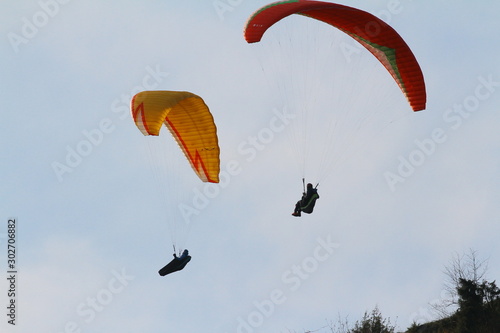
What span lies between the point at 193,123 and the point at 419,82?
7.48 meters

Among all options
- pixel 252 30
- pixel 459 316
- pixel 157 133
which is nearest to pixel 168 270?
pixel 157 133

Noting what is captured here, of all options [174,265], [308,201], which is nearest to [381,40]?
[308,201]

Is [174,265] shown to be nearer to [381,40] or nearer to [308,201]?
[308,201]

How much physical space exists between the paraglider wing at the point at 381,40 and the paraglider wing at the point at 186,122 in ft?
13.6

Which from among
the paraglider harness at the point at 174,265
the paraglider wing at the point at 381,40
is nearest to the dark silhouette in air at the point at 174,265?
the paraglider harness at the point at 174,265

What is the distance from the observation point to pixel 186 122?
41312 mm

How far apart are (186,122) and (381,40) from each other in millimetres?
6947

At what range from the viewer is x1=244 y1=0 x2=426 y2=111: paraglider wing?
3881 cm

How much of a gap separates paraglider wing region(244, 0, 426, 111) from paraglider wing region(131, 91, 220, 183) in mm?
4139

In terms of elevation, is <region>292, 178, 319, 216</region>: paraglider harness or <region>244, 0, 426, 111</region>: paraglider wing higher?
<region>244, 0, 426, 111</region>: paraglider wing

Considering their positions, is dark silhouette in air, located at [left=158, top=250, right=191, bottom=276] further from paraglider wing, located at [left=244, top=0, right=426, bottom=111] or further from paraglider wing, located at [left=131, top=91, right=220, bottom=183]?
paraglider wing, located at [left=244, top=0, right=426, bottom=111]

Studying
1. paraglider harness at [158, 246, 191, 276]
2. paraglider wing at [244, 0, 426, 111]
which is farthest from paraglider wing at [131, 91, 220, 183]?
paraglider wing at [244, 0, 426, 111]

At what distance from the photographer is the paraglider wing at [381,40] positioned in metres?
38.8

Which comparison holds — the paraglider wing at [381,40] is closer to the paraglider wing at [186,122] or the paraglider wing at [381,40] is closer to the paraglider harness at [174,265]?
the paraglider wing at [186,122]
